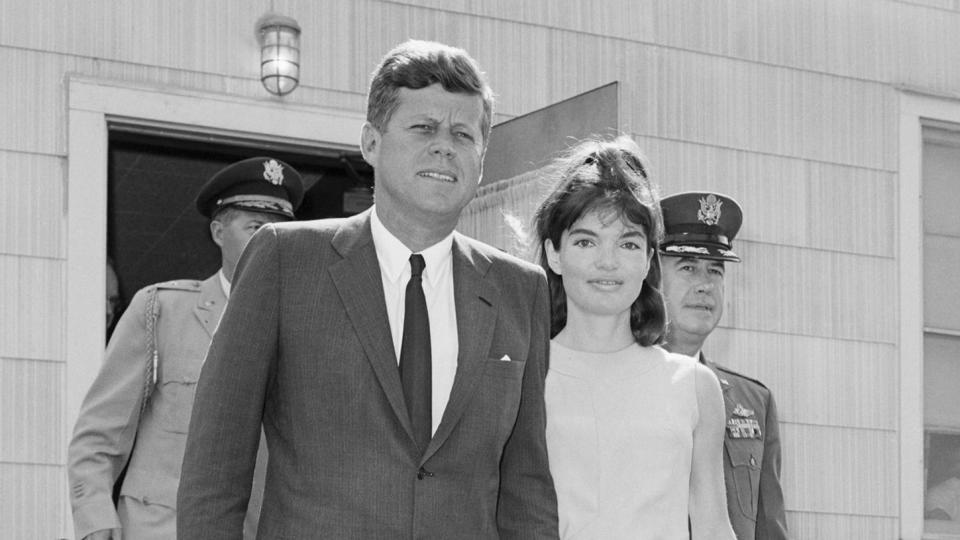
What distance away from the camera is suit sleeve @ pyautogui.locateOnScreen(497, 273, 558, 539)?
2.96m

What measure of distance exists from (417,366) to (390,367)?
60 millimetres

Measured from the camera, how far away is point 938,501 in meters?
7.01

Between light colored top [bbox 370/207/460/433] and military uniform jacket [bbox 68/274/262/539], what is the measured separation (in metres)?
1.74

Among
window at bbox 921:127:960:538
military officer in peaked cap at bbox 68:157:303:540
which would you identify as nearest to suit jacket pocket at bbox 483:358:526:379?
military officer in peaked cap at bbox 68:157:303:540

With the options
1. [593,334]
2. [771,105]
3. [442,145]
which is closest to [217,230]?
[593,334]

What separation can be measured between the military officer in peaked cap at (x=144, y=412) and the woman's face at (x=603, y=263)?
54.0 inches

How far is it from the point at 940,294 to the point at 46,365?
374 centimetres

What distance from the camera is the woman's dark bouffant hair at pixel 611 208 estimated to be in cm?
353

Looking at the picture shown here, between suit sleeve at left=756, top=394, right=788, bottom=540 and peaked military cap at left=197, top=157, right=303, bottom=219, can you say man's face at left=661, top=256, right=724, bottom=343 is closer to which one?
suit sleeve at left=756, top=394, right=788, bottom=540

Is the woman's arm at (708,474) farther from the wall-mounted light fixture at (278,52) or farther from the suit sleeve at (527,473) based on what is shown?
the wall-mounted light fixture at (278,52)

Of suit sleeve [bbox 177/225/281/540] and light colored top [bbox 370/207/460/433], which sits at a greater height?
light colored top [bbox 370/207/460/433]

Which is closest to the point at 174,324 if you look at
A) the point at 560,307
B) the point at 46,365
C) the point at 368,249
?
the point at 46,365

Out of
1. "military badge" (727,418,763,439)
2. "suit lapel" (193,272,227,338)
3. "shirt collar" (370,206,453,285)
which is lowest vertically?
"military badge" (727,418,763,439)

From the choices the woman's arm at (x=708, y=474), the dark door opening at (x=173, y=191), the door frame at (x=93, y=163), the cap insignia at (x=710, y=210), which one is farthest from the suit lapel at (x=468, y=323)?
the dark door opening at (x=173, y=191)
